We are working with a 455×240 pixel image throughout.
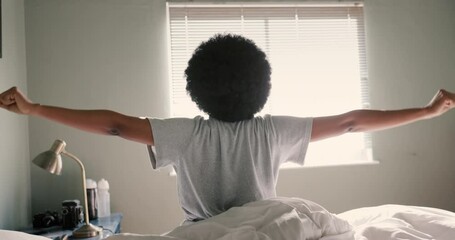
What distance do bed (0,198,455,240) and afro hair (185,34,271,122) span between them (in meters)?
0.34

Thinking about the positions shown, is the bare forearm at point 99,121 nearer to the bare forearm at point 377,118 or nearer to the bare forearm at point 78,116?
the bare forearm at point 78,116

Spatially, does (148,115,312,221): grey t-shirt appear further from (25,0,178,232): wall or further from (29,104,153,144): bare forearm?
(25,0,178,232): wall

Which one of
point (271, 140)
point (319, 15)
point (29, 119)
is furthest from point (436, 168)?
point (29, 119)

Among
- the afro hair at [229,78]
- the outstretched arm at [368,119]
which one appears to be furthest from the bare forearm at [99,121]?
the outstretched arm at [368,119]

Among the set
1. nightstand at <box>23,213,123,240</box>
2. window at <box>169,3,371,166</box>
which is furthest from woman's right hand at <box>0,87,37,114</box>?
window at <box>169,3,371,166</box>

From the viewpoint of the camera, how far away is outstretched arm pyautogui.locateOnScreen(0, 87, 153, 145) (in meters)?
1.16

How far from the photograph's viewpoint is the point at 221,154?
121 cm

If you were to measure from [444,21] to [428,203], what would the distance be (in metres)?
1.26

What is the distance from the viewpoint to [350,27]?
2848 millimetres

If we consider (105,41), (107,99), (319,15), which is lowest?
(107,99)

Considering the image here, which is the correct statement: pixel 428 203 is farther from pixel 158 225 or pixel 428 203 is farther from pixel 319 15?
pixel 158 225

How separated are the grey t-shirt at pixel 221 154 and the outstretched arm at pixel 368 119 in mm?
55

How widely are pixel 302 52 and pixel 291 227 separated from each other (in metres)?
2.00

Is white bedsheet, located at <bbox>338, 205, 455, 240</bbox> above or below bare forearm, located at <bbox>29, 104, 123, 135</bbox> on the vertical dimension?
below
